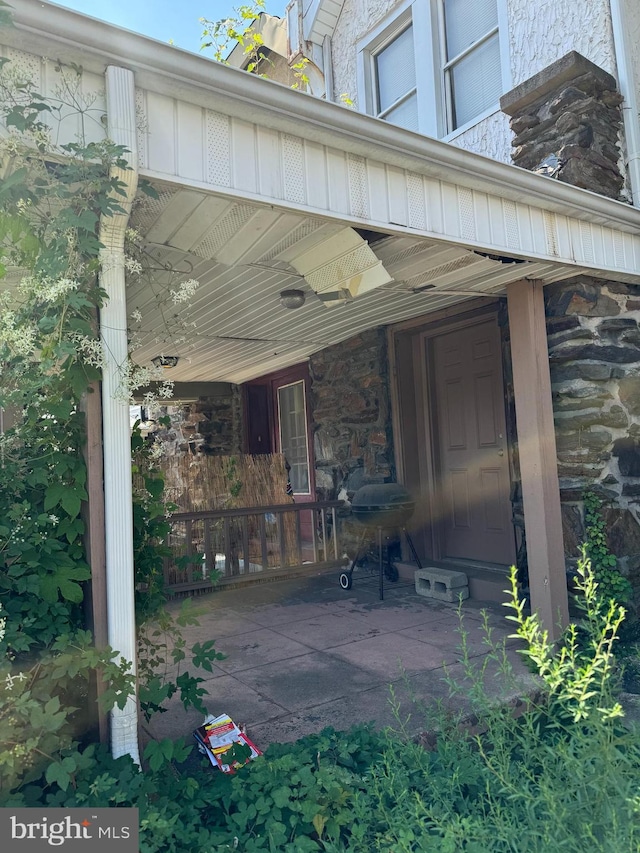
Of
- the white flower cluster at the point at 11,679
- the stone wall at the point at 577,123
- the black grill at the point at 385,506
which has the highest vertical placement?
the stone wall at the point at 577,123

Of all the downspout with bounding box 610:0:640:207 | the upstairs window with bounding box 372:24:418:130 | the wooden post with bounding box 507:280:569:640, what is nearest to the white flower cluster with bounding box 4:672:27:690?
the wooden post with bounding box 507:280:569:640

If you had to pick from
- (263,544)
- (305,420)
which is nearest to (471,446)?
(263,544)

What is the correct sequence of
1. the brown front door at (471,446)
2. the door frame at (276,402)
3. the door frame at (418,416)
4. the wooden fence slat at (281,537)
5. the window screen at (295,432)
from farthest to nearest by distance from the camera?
the window screen at (295,432) → the door frame at (276,402) → the wooden fence slat at (281,537) → the door frame at (418,416) → the brown front door at (471,446)

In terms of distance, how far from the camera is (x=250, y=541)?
6160 millimetres

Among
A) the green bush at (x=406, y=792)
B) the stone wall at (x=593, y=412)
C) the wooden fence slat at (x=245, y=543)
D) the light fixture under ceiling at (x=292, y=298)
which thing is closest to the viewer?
the green bush at (x=406, y=792)

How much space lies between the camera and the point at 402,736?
238 cm

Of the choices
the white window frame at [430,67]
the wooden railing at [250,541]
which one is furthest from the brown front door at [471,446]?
the white window frame at [430,67]

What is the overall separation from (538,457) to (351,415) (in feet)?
8.79

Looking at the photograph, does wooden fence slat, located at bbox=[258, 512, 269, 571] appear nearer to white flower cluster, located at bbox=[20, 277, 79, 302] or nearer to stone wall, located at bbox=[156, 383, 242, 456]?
stone wall, located at bbox=[156, 383, 242, 456]

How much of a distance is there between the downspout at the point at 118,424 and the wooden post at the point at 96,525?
2 cm

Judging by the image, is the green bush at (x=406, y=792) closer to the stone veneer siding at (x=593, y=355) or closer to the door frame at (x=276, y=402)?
the stone veneer siding at (x=593, y=355)

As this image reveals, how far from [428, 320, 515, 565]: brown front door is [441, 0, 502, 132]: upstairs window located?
78.0 inches

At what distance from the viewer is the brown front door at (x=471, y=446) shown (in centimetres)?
475

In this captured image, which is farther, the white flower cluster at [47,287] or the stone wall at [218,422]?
the stone wall at [218,422]
